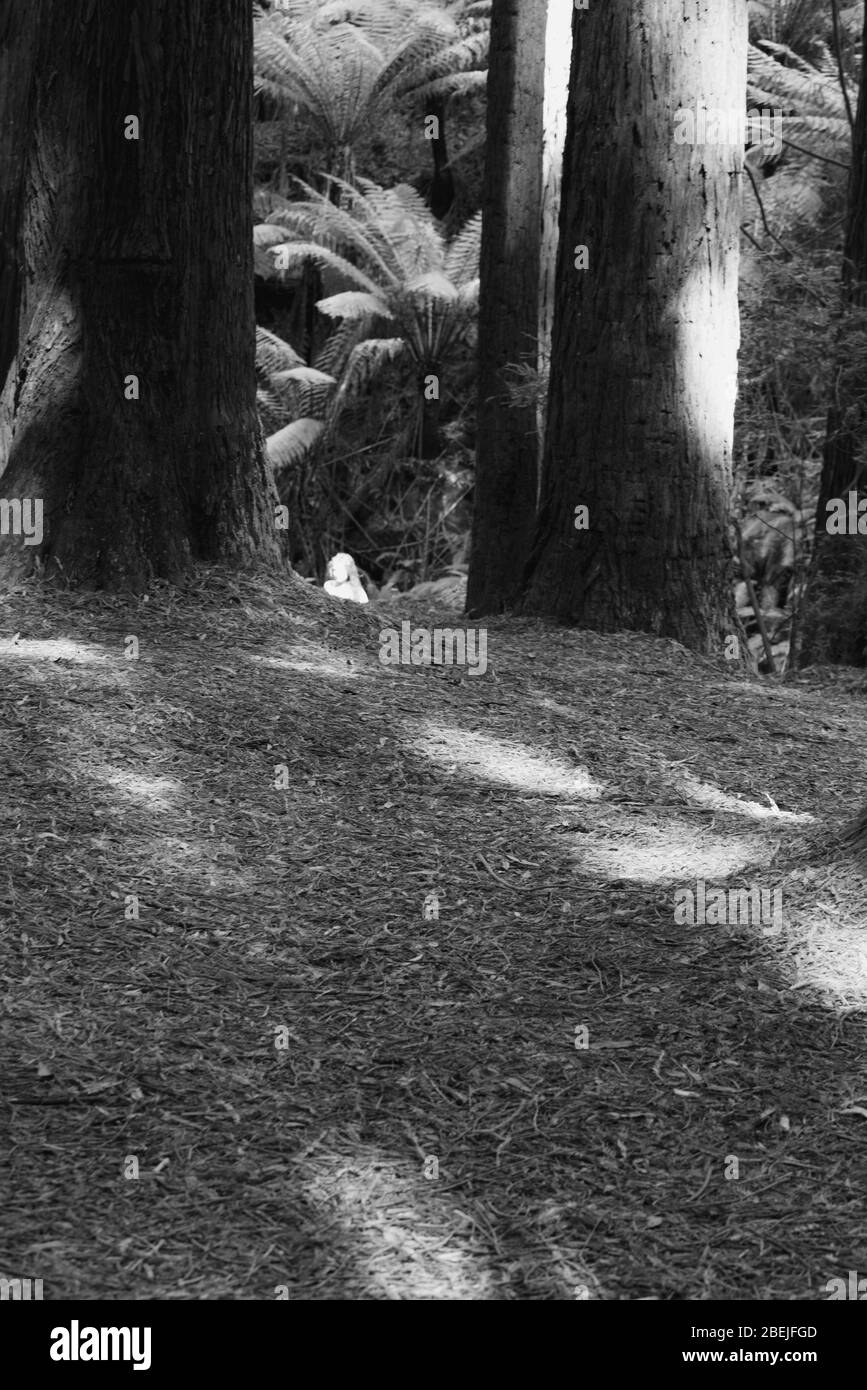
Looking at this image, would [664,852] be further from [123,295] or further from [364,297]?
[364,297]

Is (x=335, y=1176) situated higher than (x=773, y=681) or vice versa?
(x=773, y=681)

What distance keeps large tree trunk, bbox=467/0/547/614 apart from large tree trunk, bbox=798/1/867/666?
1968 millimetres

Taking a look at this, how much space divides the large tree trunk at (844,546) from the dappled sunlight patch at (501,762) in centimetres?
332

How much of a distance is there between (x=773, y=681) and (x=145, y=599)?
9.54 ft

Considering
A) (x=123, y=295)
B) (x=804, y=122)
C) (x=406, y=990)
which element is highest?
(x=804, y=122)

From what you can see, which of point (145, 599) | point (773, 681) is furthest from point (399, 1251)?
point (773, 681)

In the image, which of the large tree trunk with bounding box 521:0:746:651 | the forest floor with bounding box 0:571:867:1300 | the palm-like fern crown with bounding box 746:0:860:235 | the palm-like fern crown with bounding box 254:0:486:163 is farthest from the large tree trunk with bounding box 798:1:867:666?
the palm-like fern crown with bounding box 254:0:486:163

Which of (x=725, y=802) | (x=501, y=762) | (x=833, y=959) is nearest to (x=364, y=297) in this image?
(x=501, y=762)

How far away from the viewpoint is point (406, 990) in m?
3.11

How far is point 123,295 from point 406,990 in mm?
3414

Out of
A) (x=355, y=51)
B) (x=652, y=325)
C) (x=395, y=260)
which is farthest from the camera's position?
(x=355, y=51)

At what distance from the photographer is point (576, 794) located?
431 cm

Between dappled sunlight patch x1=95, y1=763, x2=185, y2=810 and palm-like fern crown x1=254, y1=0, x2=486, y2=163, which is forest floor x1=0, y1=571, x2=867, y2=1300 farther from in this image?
palm-like fern crown x1=254, y1=0, x2=486, y2=163
